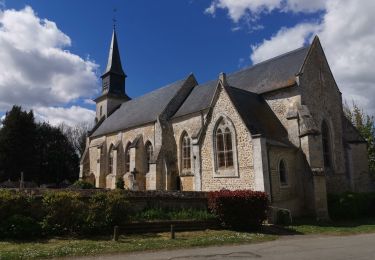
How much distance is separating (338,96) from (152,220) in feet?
59.9

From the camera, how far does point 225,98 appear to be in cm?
1912

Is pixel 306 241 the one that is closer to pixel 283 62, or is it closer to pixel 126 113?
pixel 283 62

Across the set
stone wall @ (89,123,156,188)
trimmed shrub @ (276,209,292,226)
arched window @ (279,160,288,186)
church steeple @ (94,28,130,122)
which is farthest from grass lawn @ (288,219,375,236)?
church steeple @ (94,28,130,122)

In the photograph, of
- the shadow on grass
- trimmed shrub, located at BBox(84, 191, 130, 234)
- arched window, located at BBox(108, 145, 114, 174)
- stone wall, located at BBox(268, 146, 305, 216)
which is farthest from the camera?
arched window, located at BBox(108, 145, 114, 174)

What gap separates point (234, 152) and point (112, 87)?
1041 inches

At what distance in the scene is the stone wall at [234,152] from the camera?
58.3 ft

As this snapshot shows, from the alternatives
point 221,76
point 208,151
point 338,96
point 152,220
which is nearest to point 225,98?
point 221,76

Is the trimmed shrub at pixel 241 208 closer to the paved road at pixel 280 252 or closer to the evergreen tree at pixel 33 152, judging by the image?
the paved road at pixel 280 252

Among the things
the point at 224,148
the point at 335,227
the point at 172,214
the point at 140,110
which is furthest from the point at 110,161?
the point at 335,227

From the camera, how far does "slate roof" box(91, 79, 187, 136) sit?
28.6 meters

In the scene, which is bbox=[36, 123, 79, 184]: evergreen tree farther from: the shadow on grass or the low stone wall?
the shadow on grass

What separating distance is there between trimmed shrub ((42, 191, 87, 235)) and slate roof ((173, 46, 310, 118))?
43.6 feet

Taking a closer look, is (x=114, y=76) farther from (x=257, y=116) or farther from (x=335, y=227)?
(x=335, y=227)

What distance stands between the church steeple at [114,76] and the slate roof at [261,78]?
53.2 feet
